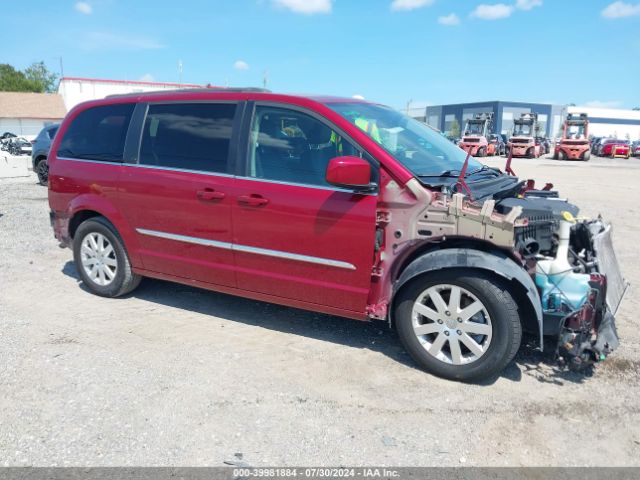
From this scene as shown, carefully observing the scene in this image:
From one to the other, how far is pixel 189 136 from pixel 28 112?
6443cm

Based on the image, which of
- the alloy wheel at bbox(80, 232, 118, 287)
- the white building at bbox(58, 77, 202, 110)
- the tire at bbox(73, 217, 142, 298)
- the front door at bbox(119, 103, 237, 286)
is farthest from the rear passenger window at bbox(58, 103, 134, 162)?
the white building at bbox(58, 77, 202, 110)

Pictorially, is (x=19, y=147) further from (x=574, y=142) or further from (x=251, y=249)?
(x=574, y=142)

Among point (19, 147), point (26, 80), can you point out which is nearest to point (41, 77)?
point (26, 80)

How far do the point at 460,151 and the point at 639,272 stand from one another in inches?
124

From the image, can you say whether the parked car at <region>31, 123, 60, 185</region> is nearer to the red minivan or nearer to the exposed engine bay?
the red minivan

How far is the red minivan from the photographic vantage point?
355 centimetres

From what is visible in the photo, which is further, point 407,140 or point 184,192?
point 184,192

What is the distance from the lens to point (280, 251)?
4.09 meters

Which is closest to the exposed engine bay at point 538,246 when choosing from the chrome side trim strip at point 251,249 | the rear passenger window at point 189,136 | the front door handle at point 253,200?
the chrome side trim strip at point 251,249

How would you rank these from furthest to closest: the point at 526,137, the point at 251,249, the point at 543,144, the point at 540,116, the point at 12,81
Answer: the point at 12,81 < the point at 540,116 < the point at 543,144 < the point at 526,137 < the point at 251,249

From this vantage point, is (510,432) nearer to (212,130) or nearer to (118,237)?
(212,130)

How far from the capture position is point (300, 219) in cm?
393

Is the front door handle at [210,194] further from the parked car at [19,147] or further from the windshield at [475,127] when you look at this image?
the windshield at [475,127]

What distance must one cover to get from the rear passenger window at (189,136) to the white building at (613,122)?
316ft
